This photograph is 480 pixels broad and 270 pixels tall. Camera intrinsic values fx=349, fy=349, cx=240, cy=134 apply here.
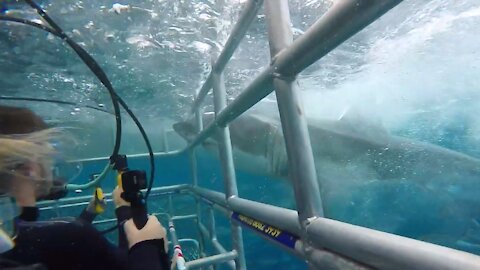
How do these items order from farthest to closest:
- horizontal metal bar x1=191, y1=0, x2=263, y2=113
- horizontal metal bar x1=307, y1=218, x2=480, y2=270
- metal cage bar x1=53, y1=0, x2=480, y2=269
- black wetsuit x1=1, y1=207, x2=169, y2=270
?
horizontal metal bar x1=191, y1=0, x2=263, y2=113 < black wetsuit x1=1, y1=207, x2=169, y2=270 < metal cage bar x1=53, y1=0, x2=480, y2=269 < horizontal metal bar x1=307, y1=218, x2=480, y2=270

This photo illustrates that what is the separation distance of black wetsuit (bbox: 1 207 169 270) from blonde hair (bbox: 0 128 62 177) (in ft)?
0.74

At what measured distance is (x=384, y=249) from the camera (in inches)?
30.9

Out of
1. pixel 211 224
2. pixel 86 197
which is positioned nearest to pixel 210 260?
pixel 211 224

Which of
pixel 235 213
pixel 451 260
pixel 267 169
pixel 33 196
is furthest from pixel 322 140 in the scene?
pixel 451 260

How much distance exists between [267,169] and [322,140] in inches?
50.9

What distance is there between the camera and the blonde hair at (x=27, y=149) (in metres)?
1.41

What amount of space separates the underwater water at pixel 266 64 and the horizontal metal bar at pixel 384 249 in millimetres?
1560

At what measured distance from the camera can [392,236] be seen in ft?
2.65

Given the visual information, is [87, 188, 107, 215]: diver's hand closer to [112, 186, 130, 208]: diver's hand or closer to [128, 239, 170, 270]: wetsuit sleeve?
[112, 186, 130, 208]: diver's hand

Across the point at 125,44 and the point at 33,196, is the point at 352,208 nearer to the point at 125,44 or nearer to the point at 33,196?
the point at 125,44

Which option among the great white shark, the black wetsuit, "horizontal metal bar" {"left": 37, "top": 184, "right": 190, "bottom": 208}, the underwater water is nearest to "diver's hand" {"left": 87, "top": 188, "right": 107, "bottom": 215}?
the underwater water

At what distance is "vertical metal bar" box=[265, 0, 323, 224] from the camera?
117 cm

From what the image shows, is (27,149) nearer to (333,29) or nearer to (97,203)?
(97,203)

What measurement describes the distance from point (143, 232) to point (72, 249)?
30 cm
